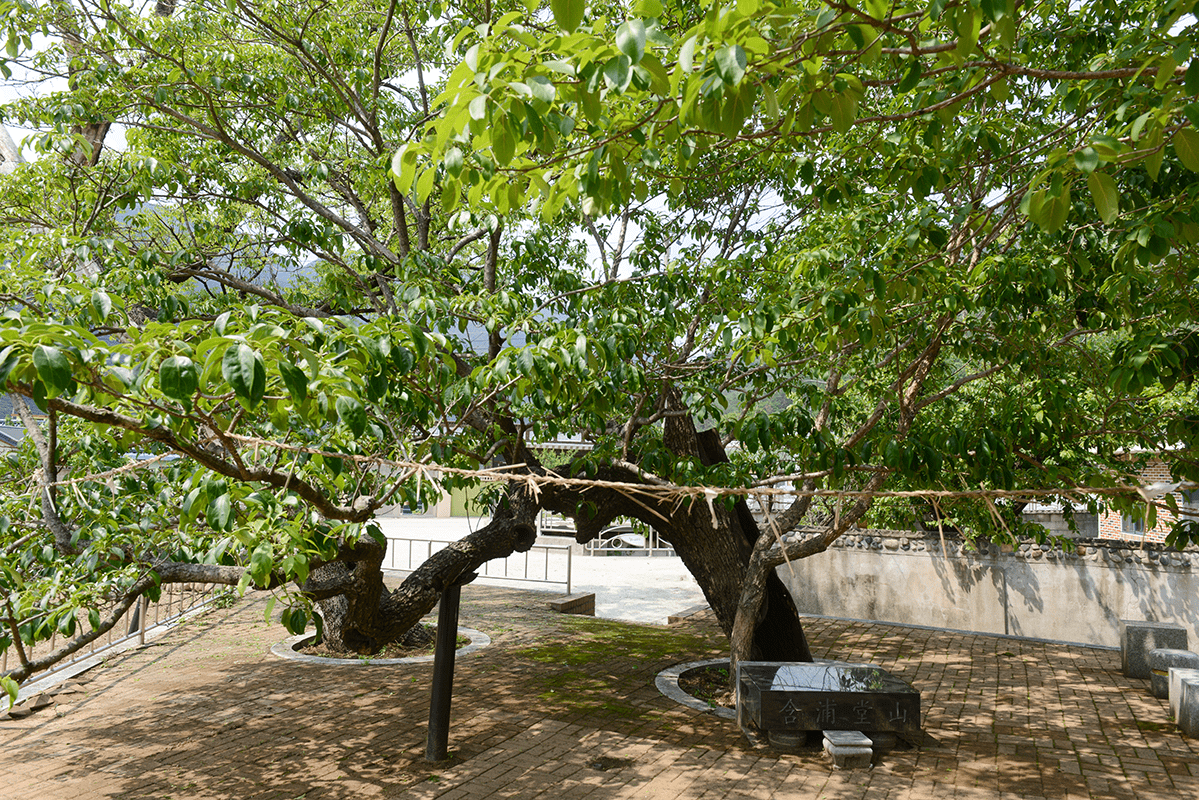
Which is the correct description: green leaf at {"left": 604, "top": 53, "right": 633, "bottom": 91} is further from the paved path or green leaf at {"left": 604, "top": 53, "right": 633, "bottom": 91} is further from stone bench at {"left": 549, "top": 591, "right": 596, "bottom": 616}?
stone bench at {"left": 549, "top": 591, "right": 596, "bottom": 616}

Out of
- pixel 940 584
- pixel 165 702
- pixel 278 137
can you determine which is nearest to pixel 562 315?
pixel 278 137

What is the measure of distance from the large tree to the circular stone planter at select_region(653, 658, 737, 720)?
756mm

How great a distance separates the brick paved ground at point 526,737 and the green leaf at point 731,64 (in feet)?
17.5

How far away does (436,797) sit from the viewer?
5.80 meters

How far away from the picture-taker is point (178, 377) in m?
2.62

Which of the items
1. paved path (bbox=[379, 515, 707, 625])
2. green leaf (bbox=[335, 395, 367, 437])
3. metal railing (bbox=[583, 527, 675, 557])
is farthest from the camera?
metal railing (bbox=[583, 527, 675, 557])

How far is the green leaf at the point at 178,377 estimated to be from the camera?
2588 millimetres

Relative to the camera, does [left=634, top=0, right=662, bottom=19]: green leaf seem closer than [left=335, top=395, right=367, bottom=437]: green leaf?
Yes

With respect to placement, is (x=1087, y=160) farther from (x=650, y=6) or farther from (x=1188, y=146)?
(x=650, y=6)

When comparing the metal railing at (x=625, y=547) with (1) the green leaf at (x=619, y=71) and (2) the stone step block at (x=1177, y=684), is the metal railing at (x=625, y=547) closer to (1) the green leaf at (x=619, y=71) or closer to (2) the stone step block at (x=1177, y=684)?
(2) the stone step block at (x=1177, y=684)

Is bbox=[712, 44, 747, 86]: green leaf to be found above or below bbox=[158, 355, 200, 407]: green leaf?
above

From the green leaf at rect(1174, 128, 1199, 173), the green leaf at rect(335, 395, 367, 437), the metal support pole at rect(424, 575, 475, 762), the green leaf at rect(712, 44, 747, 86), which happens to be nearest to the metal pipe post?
the metal support pole at rect(424, 575, 475, 762)

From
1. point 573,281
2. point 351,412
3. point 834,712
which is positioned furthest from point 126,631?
point 351,412

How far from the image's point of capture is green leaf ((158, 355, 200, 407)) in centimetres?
259
